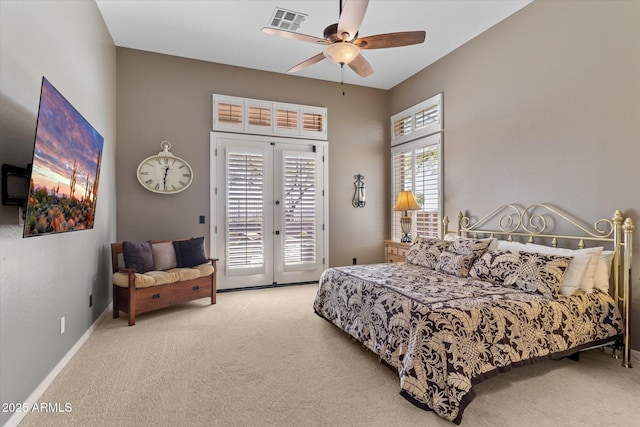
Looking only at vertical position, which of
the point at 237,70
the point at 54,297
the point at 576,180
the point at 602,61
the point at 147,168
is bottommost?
the point at 54,297

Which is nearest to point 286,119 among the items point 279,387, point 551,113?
point 551,113

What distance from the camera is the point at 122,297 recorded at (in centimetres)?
373

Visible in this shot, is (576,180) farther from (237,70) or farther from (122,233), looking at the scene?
(122,233)

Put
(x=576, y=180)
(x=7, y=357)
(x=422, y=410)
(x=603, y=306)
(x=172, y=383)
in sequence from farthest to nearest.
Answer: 1. (x=576, y=180)
2. (x=603, y=306)
3. (x=172, y=383)
4. (x=422, y=410)
5. (x=7, y=357)

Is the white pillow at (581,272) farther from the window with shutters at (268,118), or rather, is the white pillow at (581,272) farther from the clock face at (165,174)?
the clock face at (165,174)

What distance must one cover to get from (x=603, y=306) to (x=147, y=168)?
5.31 meters

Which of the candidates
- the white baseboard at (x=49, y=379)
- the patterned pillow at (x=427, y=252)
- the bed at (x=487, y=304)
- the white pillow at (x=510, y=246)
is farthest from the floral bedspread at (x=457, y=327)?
the white baseboard at (x=49, y=379)

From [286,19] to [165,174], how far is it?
2649 mm

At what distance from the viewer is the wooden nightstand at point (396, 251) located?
4.98 m

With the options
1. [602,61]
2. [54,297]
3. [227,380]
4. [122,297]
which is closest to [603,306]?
[602,61]

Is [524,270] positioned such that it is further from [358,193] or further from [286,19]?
[286,19]

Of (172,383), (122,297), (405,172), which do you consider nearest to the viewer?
(172,383)

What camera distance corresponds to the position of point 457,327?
211 cm

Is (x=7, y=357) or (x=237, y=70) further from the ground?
(x=237, y=70)
